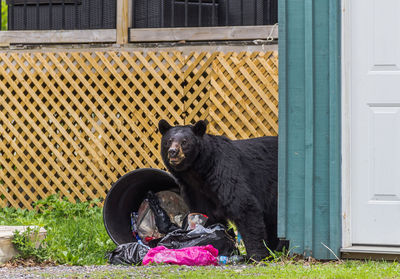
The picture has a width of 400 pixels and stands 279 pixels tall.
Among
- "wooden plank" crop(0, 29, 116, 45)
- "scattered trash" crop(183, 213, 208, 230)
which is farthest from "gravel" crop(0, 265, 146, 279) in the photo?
"wooden plank" crop(0, 29, 116, 45)

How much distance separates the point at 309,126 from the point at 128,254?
174cm

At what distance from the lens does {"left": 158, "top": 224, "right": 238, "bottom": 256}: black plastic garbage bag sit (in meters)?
5.76

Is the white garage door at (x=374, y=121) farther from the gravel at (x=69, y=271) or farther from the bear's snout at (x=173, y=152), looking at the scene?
the gravel at (x=69, y=271)

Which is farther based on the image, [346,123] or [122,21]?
[122,21]

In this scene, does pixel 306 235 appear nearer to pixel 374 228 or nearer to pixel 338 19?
pixel 374 228

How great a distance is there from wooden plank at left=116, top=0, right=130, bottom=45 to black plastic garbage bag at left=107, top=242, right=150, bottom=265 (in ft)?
13.0

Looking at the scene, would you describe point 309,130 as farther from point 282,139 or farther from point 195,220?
point 195,220

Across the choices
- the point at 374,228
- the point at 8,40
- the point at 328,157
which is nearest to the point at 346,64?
the point at 328,157

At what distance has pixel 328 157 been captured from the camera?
5.27m

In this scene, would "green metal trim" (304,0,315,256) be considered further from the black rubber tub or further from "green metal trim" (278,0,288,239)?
the black rubber tub

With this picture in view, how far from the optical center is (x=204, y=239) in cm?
575

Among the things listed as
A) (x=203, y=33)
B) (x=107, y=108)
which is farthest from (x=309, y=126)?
(x=107, y=108)

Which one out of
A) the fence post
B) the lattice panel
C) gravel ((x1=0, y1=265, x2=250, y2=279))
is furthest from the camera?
the fence post

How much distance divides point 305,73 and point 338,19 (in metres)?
0.45
